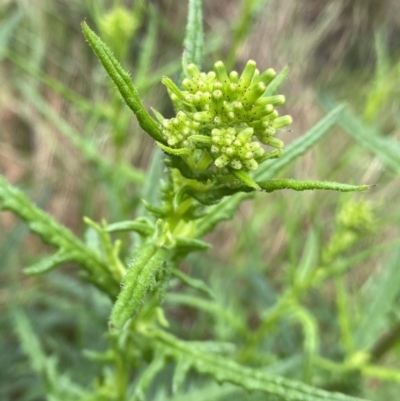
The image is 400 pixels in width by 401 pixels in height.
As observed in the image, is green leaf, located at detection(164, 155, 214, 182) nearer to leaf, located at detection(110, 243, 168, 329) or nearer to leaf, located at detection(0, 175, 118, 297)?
leaf, located at detection(110, 243, 168, 329)

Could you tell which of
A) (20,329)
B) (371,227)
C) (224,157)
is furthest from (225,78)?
(20,329)

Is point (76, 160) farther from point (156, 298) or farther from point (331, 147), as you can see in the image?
point (156, 298)

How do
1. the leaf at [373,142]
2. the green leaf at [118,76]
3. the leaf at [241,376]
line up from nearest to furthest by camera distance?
the green leaf at [118,76] < the leaf at [241,376] < the leaf at [373,142]

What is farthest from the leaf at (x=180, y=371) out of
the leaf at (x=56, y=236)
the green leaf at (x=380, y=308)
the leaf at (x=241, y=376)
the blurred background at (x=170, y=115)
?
the blurred background at (x=170, y=115)

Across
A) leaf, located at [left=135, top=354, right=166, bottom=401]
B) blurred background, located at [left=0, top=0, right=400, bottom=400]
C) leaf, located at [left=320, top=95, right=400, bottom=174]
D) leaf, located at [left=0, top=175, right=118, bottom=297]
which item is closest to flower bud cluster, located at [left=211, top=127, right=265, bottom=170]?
leaf, located at [left=0, top=175, right=118, bottom=297]

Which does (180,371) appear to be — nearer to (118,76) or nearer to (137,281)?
(137,281)

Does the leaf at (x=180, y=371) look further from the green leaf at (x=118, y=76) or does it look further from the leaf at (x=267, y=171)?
the green leaf at (x=118, y=76)
